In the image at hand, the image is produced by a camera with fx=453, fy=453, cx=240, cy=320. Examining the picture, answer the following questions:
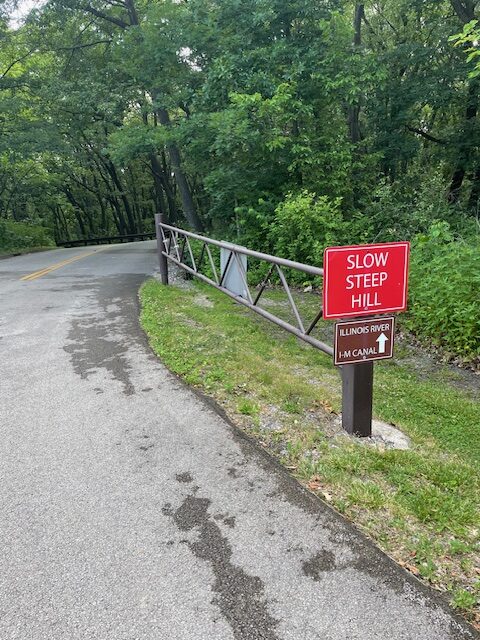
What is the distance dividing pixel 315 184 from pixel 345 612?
10.1 metres

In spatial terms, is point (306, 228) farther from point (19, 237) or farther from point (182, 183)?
point (19, 237)

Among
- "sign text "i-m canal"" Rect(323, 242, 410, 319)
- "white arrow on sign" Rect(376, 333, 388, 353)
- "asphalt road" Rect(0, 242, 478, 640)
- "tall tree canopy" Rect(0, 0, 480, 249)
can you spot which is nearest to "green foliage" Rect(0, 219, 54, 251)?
"tall tree canopy" Rect(0, 0, 480, 249)

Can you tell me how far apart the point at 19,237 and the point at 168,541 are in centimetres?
2313

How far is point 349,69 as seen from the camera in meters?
10.4

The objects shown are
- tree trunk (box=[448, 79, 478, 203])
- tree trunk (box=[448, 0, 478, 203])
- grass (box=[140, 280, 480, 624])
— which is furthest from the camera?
tree trunk (box=[448, 79, 478, 203])

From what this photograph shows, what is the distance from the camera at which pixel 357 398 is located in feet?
11.2

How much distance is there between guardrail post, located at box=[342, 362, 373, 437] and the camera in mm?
3332

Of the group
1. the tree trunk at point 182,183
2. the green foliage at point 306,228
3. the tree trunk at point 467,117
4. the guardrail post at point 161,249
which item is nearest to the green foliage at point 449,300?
the green foliage at point 306,228

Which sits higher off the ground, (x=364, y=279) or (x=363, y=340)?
(x=364, y=279)

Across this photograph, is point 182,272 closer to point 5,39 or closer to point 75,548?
point 75,548

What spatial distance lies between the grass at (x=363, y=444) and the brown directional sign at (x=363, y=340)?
69 cm

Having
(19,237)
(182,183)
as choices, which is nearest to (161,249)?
(182,183)

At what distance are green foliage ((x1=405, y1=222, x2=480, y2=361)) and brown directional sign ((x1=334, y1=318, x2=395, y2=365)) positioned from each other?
2835 mm

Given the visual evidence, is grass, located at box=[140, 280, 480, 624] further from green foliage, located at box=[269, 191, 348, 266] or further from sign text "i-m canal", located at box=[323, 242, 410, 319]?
green foliage, located at box=[269, 191, 348, 266]
